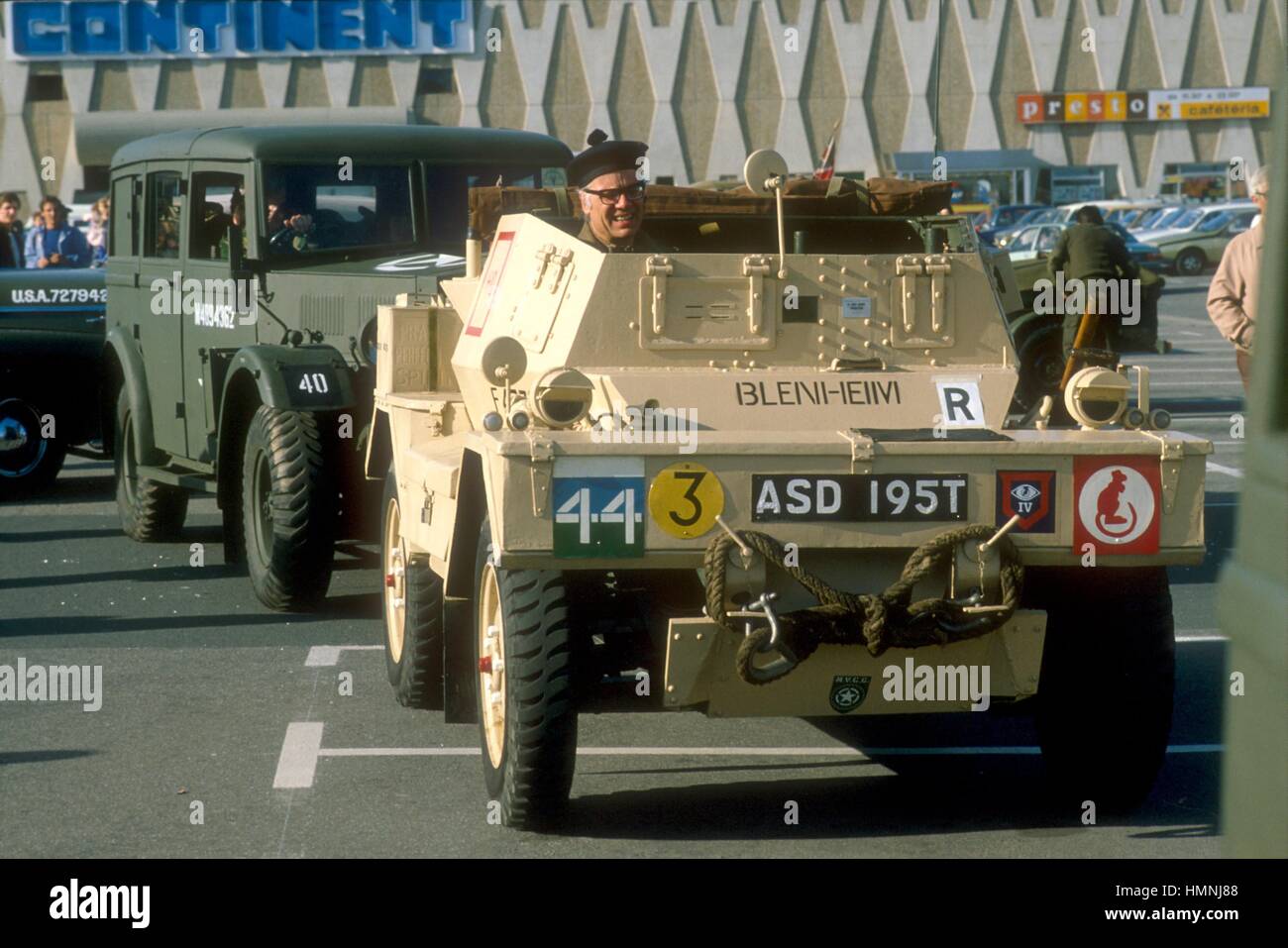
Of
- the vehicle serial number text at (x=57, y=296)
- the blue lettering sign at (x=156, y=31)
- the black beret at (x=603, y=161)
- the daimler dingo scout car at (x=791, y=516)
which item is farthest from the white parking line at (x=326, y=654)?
the blue lettering sign at (x=156, y=31)

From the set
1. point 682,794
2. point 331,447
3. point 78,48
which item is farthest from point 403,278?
point 78,48

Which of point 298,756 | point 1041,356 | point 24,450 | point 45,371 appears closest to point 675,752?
point 298,756

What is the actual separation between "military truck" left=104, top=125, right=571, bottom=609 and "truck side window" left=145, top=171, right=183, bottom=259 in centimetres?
1

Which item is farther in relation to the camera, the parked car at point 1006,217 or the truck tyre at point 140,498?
the parked car at point 1006,217

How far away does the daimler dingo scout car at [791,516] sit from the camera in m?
5.74

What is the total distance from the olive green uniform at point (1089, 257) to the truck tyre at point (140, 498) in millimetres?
8356

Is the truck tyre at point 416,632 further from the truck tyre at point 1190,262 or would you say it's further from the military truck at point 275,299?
the truck tyre at point 1190,262

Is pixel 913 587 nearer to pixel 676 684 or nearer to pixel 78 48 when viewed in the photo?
pixel 676 684

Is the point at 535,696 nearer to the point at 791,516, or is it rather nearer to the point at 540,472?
the point at 540,472

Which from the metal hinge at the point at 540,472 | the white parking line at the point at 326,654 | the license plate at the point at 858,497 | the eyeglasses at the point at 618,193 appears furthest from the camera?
the white parking line at the point at 326,654

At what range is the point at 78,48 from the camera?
66.1 m

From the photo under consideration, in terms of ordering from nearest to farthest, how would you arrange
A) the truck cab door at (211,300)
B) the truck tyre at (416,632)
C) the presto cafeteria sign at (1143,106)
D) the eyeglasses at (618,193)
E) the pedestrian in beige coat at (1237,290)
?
the eyeglasses at (618,193) < the truck tyre at (416,632) < the pedestrian in beige coat at (1237,290) < the truck cab door at (211,300) < the presto cafeteria sign at (1143,106)

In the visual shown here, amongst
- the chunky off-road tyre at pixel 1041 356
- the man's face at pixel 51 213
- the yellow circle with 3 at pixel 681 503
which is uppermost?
the man's face at pixel 51 213

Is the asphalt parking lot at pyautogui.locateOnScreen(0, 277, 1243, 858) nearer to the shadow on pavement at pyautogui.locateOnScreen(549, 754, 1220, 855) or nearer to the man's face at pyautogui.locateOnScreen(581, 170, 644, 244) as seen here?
the shadow on pavement at pyautogui.locateOnScreen(549, 754, 1220, 855)
